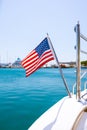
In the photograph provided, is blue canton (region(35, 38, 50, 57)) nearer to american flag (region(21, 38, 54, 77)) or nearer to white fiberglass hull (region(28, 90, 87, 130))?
american flag (region(21, 38, 54, 77))

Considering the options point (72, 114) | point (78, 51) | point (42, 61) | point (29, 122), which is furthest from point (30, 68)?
point (29, 122)

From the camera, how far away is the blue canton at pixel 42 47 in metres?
4.55

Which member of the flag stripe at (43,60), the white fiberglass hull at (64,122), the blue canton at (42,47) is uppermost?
the blue canton at (42,47)

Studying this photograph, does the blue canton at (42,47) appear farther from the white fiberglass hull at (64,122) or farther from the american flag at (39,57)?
the white fiberglass hull at (64,122)

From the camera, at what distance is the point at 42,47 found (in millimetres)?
4598

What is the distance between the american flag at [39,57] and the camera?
14.7 ft

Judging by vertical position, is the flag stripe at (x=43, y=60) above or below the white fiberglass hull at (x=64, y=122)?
above

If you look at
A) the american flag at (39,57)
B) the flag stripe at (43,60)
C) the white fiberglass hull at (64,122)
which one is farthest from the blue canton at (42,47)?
the white fiberglass hull at (64,122)

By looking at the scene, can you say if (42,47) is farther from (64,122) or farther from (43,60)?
(64,122)

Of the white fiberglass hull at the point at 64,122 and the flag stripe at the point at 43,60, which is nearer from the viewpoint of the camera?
the white fiberglass hull at the point at 64,122

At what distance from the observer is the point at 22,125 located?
6207mm

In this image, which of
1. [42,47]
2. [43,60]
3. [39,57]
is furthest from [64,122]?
[42,47]

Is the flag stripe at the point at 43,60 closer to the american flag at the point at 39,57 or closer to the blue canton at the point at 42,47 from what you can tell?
the american flag at the point at 39,57

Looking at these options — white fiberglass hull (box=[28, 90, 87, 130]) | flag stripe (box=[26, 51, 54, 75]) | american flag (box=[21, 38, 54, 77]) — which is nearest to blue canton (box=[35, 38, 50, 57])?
american flag (box=[21, 38, 54, 77])
